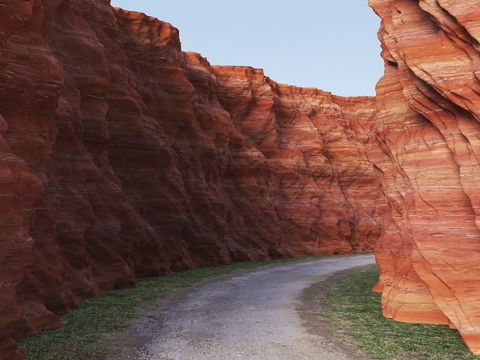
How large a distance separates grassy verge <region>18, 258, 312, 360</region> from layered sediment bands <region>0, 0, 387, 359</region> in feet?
2.26

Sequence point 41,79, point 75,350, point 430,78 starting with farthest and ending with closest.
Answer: point 41,79 → point 430,78 → point 75,350

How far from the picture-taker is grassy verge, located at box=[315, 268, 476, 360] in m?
12.2

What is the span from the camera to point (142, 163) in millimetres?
30375

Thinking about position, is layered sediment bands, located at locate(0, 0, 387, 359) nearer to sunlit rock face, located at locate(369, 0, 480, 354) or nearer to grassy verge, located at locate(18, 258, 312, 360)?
grassy verge, located at locate(18, 258, 312, 360)

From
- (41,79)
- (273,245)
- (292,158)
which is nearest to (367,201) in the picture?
(292,158)

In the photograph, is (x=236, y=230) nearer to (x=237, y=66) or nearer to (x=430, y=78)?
(x=237, y=66)

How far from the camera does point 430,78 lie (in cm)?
1378

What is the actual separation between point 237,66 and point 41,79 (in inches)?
1320

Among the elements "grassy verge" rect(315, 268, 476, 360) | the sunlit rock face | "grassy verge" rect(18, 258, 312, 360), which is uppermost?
the sunlit rock face

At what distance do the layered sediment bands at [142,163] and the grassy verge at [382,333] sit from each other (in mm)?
9173

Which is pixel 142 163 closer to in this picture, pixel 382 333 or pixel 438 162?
pixel 438 162

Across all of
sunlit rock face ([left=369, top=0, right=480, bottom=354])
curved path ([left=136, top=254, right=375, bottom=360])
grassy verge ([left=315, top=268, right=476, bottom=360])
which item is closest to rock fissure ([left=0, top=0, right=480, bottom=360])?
sunlit rock face ([left=369, top=0, right=480, bottom=354])

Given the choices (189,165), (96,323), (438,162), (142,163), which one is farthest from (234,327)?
(189,165)

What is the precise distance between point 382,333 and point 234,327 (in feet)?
15.1
